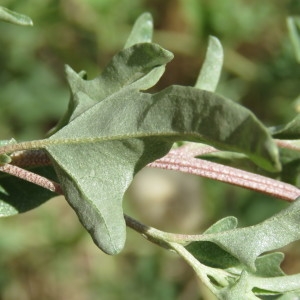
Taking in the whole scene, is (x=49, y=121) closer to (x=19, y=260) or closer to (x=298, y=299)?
(x=19, y=260)

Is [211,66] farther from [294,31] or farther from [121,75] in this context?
[294,31]

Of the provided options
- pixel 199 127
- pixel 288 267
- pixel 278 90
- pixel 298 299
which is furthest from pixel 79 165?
pixel 288 267

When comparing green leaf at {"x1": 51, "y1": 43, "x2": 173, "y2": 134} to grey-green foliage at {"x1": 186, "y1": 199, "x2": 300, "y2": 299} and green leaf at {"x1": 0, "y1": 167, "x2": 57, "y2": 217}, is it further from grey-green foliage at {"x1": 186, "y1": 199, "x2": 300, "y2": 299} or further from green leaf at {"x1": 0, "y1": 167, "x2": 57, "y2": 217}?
grey-green foliage at {"x1": 186, "y1": 199, "x2": 300, "y2": 299}

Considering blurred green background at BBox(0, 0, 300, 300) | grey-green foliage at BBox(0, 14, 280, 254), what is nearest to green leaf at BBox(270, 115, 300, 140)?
grey-green foliage at BBox(0, 14, 280, 254)

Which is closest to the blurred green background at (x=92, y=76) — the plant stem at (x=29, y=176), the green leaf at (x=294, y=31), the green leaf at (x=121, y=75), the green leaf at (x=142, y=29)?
the green leaf at (x=294, y=31)

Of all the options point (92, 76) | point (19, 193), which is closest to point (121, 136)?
point (19, 193)
